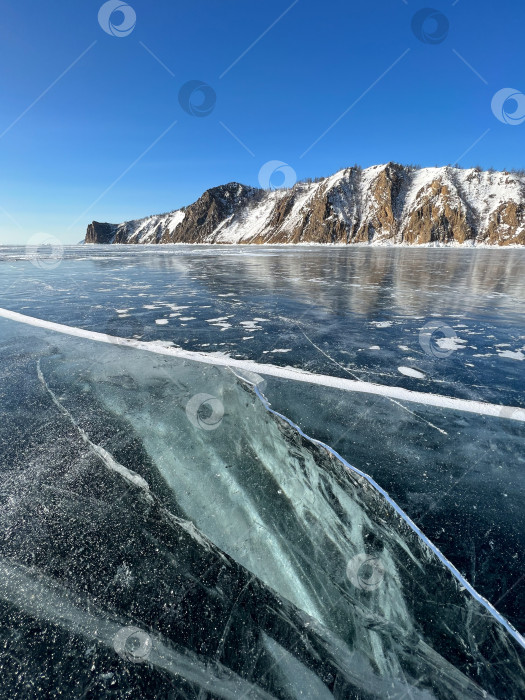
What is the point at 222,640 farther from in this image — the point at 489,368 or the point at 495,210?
the point at 495,210

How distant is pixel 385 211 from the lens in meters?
90.8

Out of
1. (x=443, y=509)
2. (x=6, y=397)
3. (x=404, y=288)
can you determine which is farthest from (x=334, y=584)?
(x=404, y=288)

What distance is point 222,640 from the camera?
133 cm

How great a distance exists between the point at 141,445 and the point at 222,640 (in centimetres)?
146
